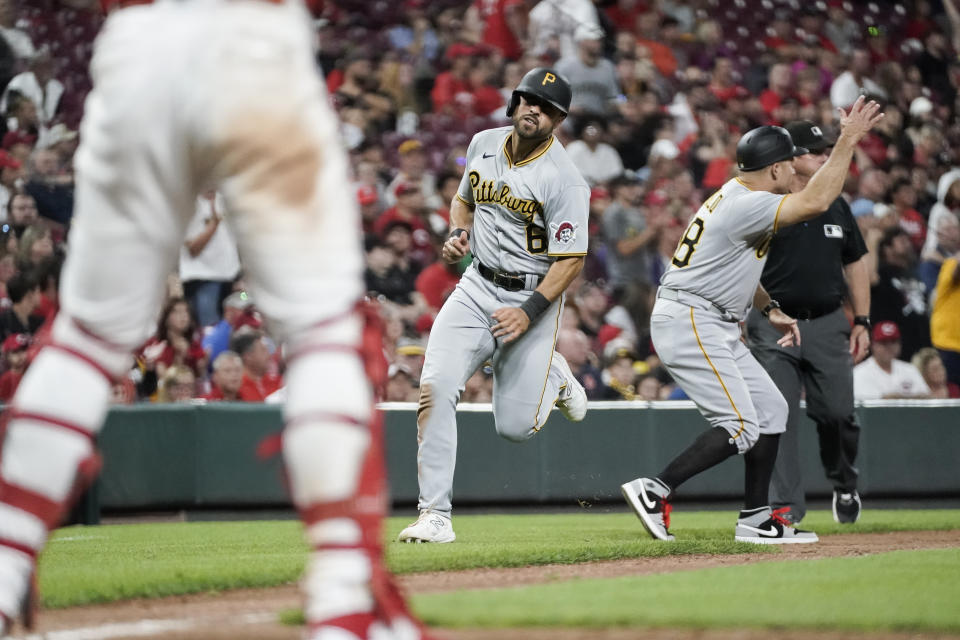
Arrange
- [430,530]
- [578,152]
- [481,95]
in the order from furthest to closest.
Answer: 1. [481,95]
2. [578,152]
3. [430,530]

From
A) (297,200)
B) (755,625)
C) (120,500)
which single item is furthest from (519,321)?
(120,500)

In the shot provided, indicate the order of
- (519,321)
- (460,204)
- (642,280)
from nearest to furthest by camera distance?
(519,321) → (460,204) → (642,280)

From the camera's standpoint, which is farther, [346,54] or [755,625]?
[346,54]

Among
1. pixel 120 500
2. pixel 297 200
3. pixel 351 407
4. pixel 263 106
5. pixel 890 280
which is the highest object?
pixel 263 106

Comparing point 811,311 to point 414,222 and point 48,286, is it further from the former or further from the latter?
point 48,286

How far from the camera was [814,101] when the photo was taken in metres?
15.1

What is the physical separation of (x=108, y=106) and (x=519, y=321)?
3581 mm

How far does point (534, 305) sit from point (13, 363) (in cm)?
444

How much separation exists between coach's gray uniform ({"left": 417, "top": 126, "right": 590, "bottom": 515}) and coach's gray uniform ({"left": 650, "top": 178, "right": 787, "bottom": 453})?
579 millimetres

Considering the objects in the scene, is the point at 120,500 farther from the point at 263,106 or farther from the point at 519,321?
the point at 263,106

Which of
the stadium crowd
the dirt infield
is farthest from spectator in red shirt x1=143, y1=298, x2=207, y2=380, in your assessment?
the dirt infield

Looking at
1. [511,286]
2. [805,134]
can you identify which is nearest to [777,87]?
[805,134]

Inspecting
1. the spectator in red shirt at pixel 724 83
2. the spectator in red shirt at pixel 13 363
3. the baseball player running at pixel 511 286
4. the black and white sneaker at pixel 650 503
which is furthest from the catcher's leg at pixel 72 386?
the spectator in red shirt at pixel 724 83

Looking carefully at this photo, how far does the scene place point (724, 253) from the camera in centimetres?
630
